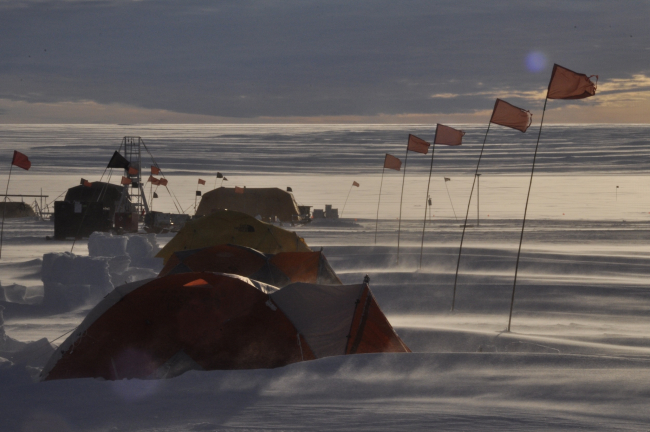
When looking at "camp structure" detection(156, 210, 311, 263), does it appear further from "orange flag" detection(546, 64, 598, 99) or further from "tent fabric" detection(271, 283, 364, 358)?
"tent fabric" detection(271, 283, 364, 358)

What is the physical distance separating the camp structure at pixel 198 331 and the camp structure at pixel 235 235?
339 inches

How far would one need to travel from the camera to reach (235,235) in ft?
56.2

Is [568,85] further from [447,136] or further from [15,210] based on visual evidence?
[15,210]

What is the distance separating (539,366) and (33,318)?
335 inches

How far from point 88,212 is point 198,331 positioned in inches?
889

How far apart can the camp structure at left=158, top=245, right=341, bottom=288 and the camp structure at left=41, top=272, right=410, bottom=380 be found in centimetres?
392

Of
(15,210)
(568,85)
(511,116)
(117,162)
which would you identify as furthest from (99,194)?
(568,85)

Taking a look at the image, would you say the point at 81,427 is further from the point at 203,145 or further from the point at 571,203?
the point at 203,145

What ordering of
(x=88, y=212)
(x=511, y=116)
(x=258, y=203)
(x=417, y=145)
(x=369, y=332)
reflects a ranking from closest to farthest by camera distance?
1. (x=369, y=332)
2. (x=511, y=116)
3. (x=417, y=145)
4. (x=88, y=212)
5. (x=258, y=203)

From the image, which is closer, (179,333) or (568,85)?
(179,333)

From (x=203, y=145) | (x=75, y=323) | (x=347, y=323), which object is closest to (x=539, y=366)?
(x=347, y=323)

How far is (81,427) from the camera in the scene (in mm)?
5137

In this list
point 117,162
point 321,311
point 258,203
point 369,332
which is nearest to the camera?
point 321,311

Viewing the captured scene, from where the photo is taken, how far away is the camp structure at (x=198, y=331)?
7312 mm
